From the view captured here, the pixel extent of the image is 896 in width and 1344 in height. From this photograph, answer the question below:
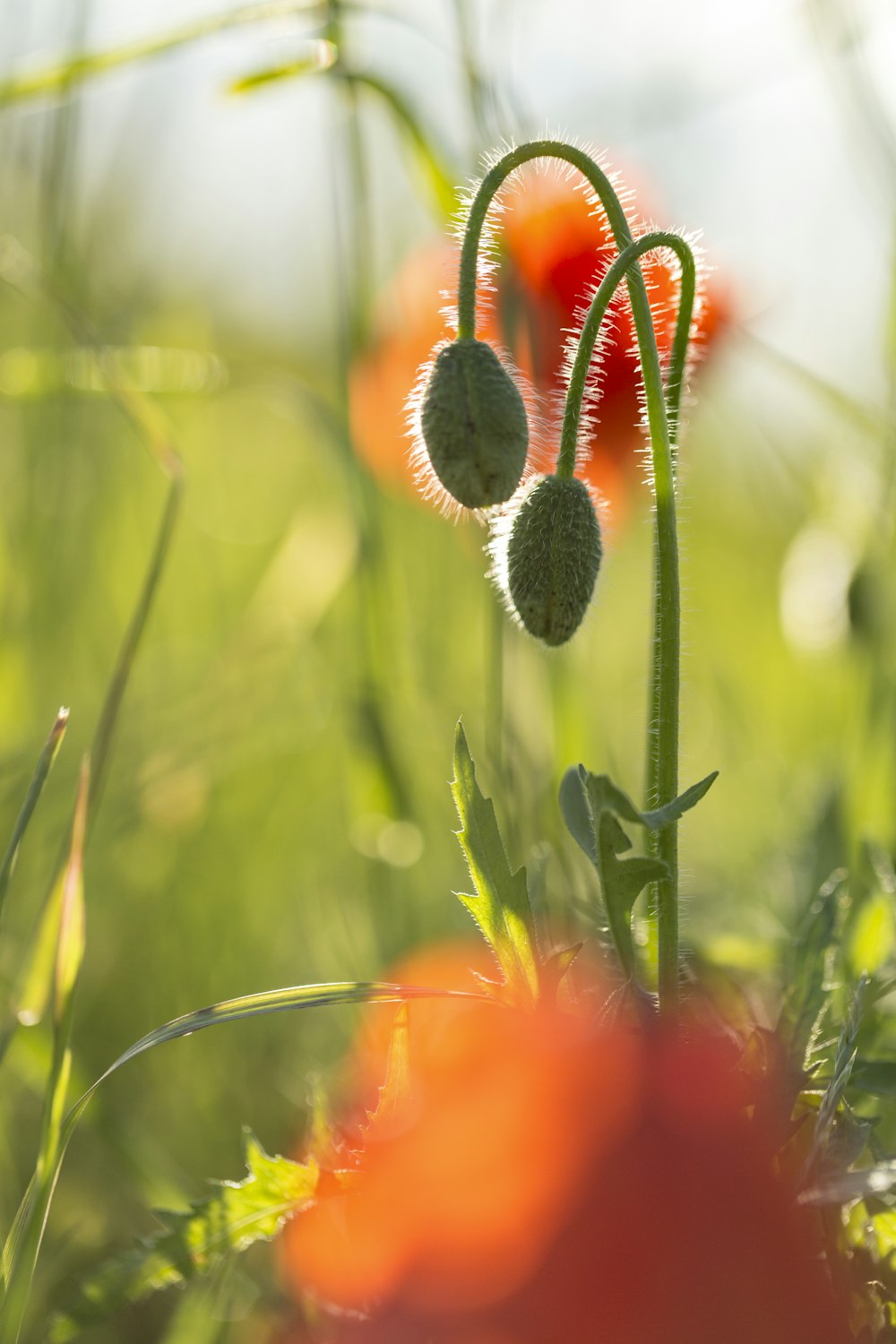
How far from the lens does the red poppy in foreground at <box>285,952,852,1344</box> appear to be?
1.63 ft

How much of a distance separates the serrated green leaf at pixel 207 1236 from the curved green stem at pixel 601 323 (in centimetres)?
41

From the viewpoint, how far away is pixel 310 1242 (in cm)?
72

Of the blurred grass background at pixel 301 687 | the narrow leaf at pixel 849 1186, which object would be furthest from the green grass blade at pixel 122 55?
the narrow leaf at pixel 849 1186

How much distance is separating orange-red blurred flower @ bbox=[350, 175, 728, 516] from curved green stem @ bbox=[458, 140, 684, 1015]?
1.28 ft

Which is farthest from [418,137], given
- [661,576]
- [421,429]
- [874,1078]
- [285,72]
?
[874,1078]

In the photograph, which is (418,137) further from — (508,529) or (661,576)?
(661,576)

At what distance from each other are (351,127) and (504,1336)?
1.13m

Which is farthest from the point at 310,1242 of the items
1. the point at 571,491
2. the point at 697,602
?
the point at 697,602

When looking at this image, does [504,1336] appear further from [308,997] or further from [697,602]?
[697,602]

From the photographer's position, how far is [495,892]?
681mm

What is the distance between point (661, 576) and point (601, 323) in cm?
16

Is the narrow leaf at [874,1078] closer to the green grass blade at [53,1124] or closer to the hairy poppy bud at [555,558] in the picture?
the hairy poppy bud at [555,558]

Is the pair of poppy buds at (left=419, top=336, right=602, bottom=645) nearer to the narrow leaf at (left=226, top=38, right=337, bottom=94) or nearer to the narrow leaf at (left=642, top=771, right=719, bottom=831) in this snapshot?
the narrow leaf at (left=642, top=771, right=719, bottom=831)

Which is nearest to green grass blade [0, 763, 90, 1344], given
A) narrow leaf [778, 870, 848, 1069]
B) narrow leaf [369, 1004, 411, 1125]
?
narrow leaf [369, 1004, 411, 1125]
